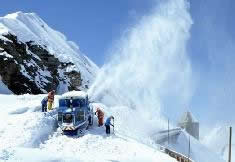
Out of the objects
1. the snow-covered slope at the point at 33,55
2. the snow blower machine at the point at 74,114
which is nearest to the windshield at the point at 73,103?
the snow blower machine at the point at 74,114

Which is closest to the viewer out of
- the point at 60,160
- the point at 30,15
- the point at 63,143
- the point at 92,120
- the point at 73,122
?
the point at 60,160

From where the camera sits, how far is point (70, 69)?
91.3 m

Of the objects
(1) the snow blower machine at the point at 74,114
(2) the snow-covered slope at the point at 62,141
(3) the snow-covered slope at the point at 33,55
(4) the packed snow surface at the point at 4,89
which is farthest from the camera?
(3) the snow-covered slope at the point at 33,55

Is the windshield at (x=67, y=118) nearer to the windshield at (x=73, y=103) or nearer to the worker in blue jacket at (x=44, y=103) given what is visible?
the windshield at (x=73, y=103)

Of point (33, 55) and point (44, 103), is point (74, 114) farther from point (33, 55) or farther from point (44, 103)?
point (33, 55)

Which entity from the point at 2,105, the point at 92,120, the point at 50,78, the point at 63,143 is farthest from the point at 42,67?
the point at 63,143

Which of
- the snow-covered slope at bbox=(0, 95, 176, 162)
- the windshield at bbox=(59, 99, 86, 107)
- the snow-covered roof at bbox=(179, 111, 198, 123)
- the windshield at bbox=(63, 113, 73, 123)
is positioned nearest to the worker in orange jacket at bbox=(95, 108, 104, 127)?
the snow-covered slope at bbox=(0, 95, 176, 162)

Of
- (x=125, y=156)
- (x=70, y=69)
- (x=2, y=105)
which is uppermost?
(x=70, y=69)

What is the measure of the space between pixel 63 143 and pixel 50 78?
53.1 m

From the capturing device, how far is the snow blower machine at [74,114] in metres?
35.2

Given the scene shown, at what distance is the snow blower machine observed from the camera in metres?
35.2

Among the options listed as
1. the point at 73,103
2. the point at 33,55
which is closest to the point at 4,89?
the point at 33,55

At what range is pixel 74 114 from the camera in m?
36.0

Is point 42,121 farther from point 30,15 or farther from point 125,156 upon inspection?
point 30,15
